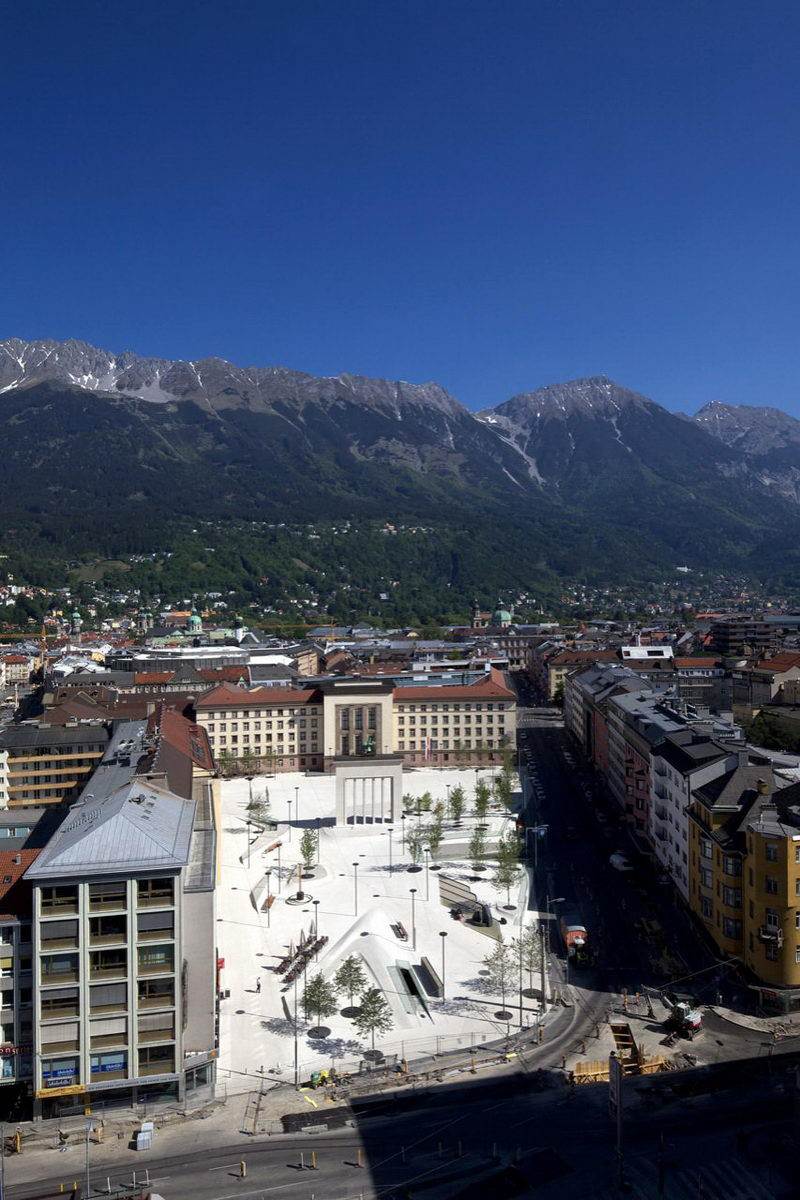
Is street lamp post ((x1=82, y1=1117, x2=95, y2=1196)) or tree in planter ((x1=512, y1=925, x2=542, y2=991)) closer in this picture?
street lamp post ((x1=82, y1=1117, x2=95, y2=1196))

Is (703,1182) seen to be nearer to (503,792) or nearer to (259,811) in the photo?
(503,792)

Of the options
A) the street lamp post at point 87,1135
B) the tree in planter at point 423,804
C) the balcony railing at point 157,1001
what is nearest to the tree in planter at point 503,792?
the tree in planter at point 423,804

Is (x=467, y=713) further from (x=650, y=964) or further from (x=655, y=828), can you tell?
(x=650, y=964)

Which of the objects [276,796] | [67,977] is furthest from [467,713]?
[67,977]

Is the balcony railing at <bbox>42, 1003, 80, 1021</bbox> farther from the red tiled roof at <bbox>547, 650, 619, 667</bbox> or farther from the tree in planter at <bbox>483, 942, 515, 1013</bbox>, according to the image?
the red tiled roof at <bbox>547, 650, 619, 667</bbox>

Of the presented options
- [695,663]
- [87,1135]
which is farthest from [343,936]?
[695,663]

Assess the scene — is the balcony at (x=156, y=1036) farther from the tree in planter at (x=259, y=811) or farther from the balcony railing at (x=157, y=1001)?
the tree in planter at (x=259, y=811)

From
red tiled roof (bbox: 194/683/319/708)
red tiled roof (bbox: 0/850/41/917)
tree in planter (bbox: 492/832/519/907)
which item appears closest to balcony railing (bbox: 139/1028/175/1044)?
red tiled roof (bbox: 0/850/41/917)

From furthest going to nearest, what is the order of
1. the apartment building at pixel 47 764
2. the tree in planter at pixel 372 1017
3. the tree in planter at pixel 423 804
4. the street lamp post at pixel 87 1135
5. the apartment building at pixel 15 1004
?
the tree in planter at pixel 423 804 < the apartment building at pixel 47 764 < the tree in planter at pixel 372 1017 < the apartment building at pixel 15 1004 < the street lamp post at pixel 87 1135
